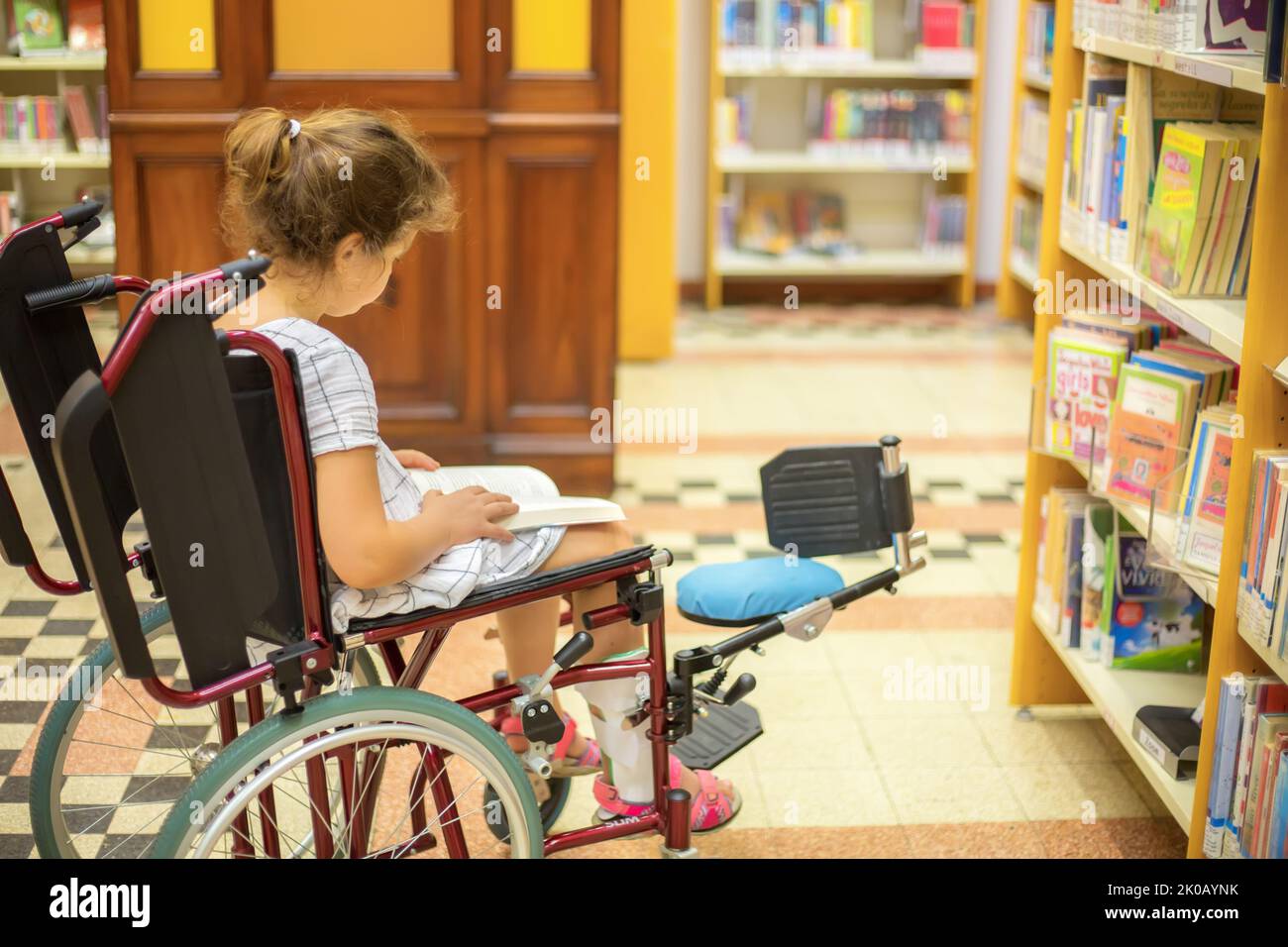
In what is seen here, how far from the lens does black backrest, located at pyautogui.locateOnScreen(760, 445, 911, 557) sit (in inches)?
94.3

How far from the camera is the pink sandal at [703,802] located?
2455mm

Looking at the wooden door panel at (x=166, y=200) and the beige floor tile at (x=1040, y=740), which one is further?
the wooden door panel at (x=166, y=200)

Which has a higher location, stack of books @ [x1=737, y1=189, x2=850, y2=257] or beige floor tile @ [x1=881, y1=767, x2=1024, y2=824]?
stack of books @ [x1=737, y1=189, x2=850, y2=257]

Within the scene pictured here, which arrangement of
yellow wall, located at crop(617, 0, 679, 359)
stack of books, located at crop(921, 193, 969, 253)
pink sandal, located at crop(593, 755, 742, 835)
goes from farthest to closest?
stack of books, located at crop(921, 193, 969, 253) → yellow wall, located at crop(617, 0, 679, 359) → pink sandal, located at crop(593, 755, 742, 835)

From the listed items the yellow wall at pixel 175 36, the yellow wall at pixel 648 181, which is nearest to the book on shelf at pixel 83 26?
the yellow wall at pixel 648 181

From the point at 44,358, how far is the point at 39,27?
16.9ft

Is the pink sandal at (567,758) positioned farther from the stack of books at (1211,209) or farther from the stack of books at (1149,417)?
the stack of books at (1211,209)

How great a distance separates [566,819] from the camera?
2.68 m

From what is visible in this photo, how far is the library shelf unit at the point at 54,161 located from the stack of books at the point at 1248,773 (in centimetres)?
513

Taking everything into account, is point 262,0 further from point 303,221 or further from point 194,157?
point 303,221

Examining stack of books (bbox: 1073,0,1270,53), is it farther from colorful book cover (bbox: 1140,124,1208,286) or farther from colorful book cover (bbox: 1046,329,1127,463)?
colorful book cover (bbox: 1046,329,1127,463)

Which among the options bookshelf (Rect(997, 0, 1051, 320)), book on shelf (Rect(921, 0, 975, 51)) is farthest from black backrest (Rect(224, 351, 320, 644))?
book on shelf (Rect(921, 0, 975, 51))

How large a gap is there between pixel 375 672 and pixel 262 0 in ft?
7.52

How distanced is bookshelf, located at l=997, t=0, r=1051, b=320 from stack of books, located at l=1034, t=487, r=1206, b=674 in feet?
12.3
